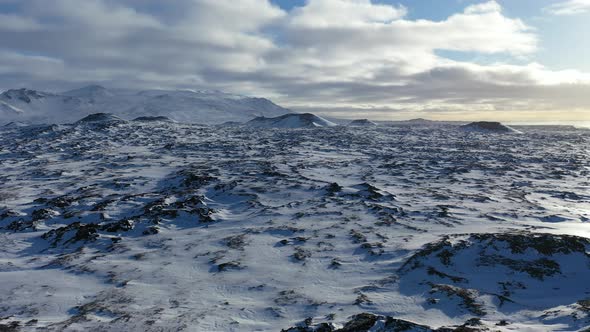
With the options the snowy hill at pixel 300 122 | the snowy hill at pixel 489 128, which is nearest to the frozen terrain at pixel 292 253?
the snowy hill at pixel 489 128

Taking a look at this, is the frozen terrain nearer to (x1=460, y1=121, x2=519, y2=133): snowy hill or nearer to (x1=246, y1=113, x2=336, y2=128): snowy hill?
(x1=460, y1=121, x2=519, y2=133): snowy hill

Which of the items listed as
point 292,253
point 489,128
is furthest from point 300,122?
point 292,253

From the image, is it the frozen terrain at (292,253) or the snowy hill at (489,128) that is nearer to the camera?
the frozen terrain at (292,253)

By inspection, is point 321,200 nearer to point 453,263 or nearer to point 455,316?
point 453,263

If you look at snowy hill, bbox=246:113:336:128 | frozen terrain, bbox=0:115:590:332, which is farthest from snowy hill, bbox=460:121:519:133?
frozen terrain, bbox=0:115:590:332

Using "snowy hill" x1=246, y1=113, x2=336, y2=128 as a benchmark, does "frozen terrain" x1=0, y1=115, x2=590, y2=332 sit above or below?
below

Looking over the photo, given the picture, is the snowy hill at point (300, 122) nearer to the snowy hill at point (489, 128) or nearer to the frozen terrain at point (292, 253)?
the snowy hill at point (489, 128)

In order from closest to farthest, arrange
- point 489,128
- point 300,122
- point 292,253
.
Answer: point 292,253
point 489,128
point 300,122

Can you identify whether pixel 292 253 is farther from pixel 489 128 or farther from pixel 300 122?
pixel 489 128
